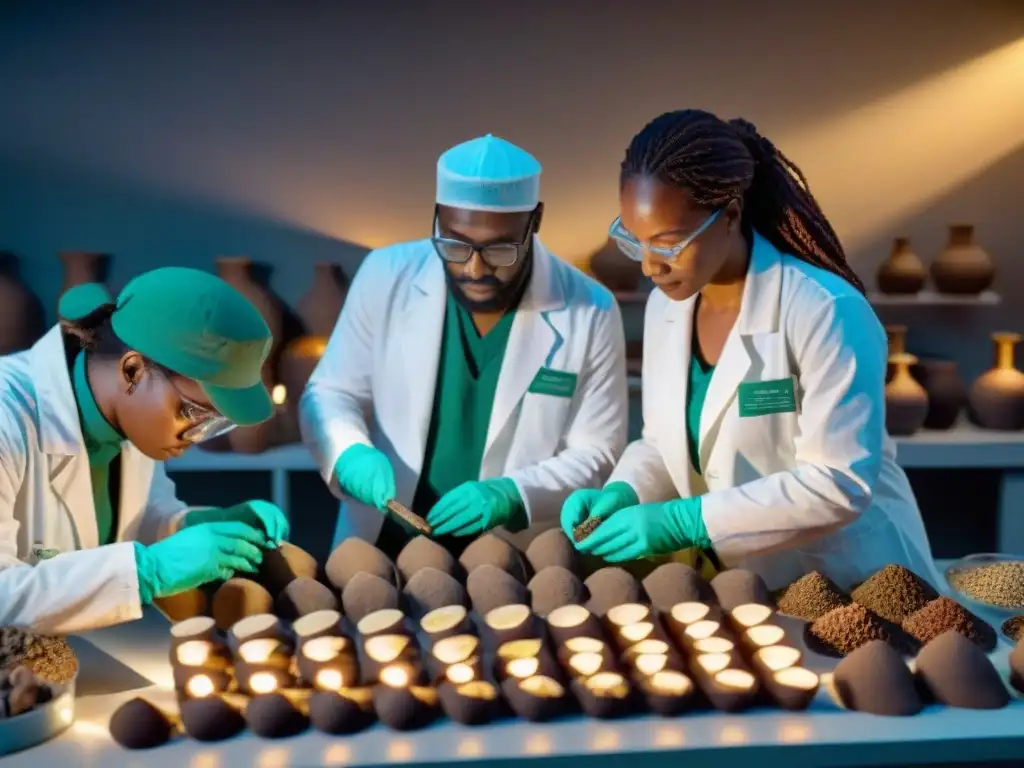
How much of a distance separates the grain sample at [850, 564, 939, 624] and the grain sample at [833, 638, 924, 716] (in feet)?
0.90

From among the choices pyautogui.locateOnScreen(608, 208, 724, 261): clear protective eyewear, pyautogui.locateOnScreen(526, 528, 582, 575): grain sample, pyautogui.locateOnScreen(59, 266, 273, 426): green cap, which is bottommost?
pyautogui.locateOnScreen(526, 528, 582, 575): grain sample

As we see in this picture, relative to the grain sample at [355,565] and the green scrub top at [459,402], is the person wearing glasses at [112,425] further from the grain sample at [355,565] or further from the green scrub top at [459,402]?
the green scrub top at [459,402]

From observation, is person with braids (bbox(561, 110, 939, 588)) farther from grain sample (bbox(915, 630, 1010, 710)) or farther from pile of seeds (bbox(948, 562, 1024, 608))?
grain sample (bbox(915, 630, 1010, 710))

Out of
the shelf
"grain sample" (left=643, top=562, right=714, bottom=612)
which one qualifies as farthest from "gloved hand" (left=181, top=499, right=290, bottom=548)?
the shelf

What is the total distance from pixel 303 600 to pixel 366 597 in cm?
11

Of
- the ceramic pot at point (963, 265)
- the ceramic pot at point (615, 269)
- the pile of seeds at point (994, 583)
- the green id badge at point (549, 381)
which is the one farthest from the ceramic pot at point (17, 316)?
the ceramic pot at point (963, 265)

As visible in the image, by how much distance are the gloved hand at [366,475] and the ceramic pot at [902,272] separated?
248cm

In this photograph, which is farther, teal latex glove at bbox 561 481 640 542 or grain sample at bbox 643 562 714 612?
teal latex glove at bbox 561 481 640 542

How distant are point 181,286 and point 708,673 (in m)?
1.03

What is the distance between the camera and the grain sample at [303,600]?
190 cm

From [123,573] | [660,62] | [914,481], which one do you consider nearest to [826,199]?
[660,62]

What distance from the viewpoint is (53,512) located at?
196 cm

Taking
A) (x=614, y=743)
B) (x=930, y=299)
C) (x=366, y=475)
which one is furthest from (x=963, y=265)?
(x=614, y=743)

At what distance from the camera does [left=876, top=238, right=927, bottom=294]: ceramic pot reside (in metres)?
4.12
